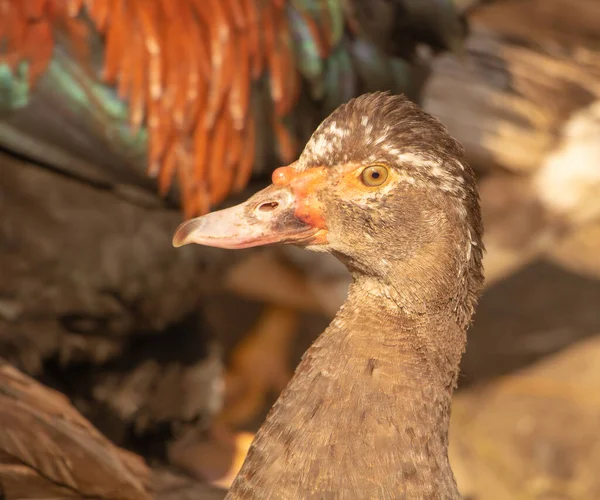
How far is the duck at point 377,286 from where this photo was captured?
1.97 metres

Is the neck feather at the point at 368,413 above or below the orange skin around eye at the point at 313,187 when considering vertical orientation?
below

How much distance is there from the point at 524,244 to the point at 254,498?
272 cm

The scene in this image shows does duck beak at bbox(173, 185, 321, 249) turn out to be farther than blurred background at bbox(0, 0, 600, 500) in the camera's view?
No

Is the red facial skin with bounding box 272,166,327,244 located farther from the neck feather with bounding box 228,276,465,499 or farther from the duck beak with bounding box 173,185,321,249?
the neck feather with bounding box 228,276,465,499

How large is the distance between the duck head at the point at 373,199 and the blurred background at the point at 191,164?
711mm

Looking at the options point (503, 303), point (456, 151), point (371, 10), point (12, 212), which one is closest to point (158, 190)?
point (12, 212)

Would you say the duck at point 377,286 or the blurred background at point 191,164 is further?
the blurred background at point 191,164

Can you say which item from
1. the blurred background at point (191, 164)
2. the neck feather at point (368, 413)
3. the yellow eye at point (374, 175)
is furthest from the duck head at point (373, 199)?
the blurred background at point (191, 164)

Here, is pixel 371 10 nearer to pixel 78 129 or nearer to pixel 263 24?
pixel 263 24

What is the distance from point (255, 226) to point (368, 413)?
1.51 ft

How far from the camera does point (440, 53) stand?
3.88 metres

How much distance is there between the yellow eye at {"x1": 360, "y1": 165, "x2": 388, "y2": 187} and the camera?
2.01 m

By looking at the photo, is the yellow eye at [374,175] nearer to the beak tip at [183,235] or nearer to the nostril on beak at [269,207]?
the nostril on beak at [269,207]

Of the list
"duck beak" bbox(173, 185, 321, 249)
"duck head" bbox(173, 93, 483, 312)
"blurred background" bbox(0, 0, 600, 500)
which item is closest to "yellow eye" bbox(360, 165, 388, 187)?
"duck head" bbox(173, 93, 483, 312)
